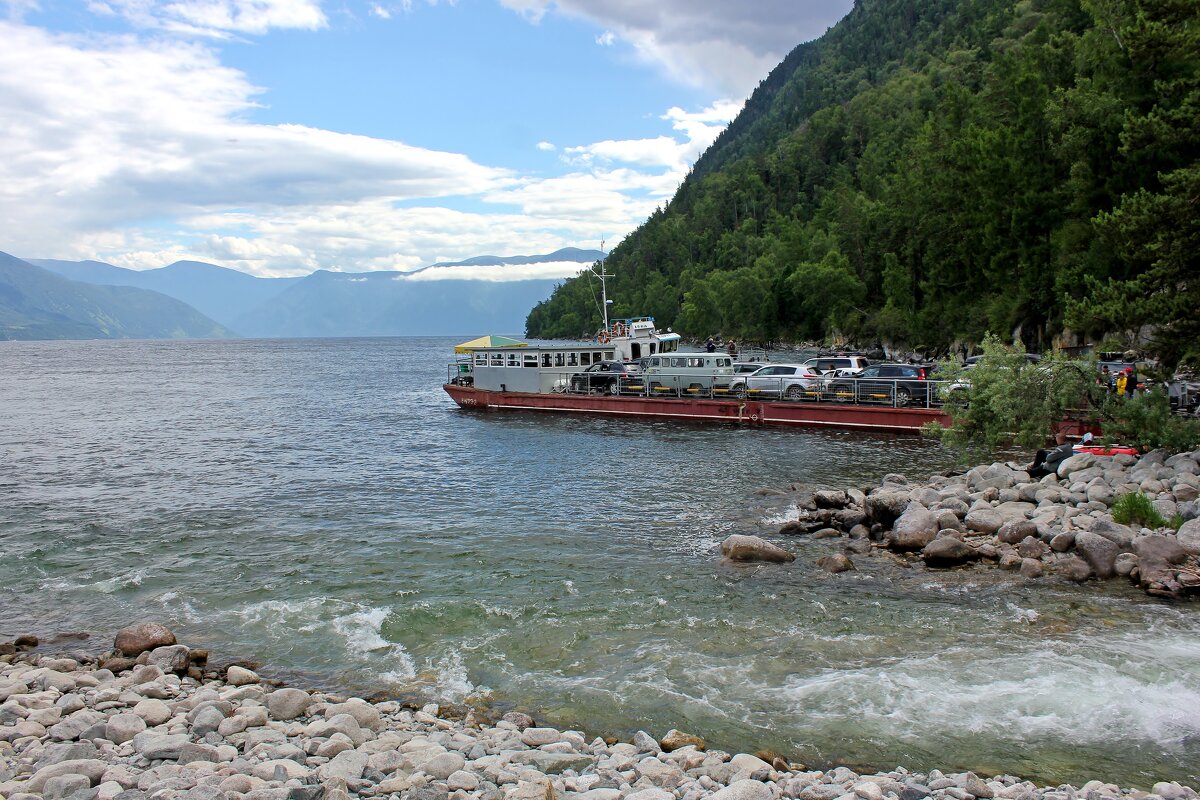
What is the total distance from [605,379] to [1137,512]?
3279cm

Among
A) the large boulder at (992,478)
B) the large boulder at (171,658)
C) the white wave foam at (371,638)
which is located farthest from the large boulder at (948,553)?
the large boulder at (171,658)

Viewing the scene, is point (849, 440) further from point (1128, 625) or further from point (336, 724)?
point (336, 724)

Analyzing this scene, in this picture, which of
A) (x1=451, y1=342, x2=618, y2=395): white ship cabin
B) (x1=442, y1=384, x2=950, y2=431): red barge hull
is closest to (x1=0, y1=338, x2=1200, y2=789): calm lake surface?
(x1=442, y1=384, x2=950, y2=431): red barge hull

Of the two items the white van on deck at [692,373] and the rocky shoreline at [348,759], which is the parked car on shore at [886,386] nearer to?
the white van on deck at [692,373]

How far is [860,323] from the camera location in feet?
333

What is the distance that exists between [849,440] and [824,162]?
151 m

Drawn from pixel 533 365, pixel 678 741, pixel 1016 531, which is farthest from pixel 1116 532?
pixel 533 365

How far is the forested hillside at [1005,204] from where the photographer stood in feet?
65.2

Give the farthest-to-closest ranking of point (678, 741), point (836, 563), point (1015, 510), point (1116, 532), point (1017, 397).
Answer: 1. point (1017, 397)
2. point (1015, 510)
3. point (836, 563)
4. point (1116, 532)
5. point (678, 741)

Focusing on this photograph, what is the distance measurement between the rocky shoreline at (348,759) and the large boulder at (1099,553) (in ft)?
24.9

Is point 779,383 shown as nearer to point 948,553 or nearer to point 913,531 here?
point 913,531

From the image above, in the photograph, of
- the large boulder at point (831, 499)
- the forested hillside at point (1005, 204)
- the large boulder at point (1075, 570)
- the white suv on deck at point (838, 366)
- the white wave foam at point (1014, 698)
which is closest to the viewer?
the white wave foam at point (1014, 698)

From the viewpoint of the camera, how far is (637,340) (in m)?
53.1

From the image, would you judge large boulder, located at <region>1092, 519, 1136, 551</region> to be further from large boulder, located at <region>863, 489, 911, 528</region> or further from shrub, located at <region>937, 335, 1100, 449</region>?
shrub, located at <region>937, 335, 1100, 449</region>
